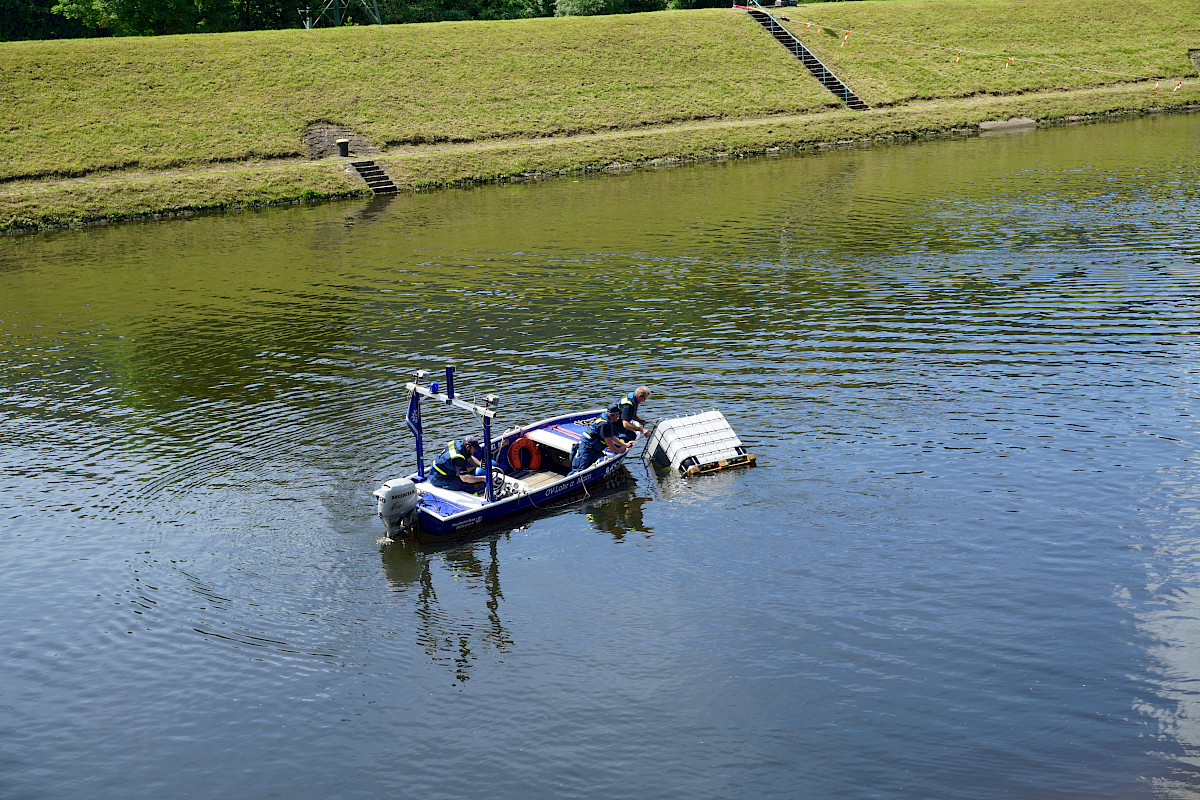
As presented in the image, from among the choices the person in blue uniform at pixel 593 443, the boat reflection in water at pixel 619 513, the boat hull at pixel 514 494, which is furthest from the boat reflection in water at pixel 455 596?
the person in blue uniform at pixel 593 443

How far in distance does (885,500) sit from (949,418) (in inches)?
194

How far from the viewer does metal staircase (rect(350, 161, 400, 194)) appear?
203ft

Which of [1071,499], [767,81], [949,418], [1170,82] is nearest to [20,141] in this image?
[767,81]

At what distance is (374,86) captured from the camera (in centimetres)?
7125

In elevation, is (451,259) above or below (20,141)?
below

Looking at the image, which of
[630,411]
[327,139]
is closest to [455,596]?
[630,411]

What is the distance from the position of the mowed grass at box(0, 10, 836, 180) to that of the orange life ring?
46235mm

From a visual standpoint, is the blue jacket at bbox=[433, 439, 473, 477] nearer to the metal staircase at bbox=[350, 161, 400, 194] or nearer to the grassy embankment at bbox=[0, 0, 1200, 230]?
the grassy embankment at bbox=[0, 0, 1200, 230]

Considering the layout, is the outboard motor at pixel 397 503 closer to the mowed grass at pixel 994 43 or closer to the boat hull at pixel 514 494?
the boat hull at pixel 514 494

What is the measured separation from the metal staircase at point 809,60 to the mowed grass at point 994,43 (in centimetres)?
95

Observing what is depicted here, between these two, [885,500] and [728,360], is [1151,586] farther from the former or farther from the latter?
[728,360]

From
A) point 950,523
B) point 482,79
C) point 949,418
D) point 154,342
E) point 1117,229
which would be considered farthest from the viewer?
point 482,79

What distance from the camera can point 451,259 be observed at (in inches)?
1756

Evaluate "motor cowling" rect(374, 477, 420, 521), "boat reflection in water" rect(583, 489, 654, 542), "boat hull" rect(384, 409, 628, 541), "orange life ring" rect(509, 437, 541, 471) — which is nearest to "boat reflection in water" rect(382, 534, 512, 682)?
"boat hull" rect(384, 409, 628, 541)
